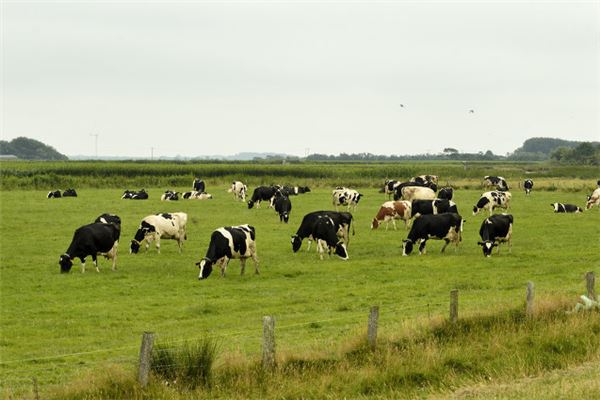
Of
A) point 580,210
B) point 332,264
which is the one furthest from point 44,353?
point 580,210

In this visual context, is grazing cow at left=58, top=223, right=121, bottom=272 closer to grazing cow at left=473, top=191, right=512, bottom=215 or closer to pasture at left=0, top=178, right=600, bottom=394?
pasture at left=0, top=178, right=600, bottom=394

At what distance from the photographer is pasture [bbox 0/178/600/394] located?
1767 centimetres

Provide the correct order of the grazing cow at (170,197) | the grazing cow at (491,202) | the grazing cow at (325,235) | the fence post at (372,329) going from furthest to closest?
1. the grazing cow at (170,197)
2. the grazing cow at (491,202)
3. the grazing cow at (325,235)
4. the fence post at (372,329)

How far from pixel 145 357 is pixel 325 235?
18.0m

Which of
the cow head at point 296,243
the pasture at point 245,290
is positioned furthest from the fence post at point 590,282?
the cow head at point 296,243

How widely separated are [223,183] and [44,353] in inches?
2537

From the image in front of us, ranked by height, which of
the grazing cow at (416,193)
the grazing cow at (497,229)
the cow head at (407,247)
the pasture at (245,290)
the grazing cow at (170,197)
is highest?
the grazing cow at (416,193)

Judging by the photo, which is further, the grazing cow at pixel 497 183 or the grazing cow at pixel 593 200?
the grazing cow at pixel 497 183

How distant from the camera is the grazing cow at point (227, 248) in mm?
26211

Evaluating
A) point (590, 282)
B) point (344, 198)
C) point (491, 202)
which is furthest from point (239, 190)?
point (590, 282)

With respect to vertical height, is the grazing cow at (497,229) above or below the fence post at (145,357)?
above

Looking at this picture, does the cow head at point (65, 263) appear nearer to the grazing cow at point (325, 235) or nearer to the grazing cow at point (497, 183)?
the grazing cow at point (325, 235)

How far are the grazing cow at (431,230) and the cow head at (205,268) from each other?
27.6 feet

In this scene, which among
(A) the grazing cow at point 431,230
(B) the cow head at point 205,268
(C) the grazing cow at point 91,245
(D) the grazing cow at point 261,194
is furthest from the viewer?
(D) the grazing cow at point 261,194
